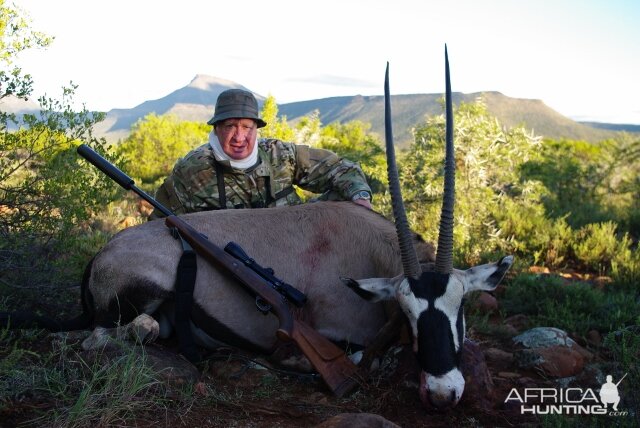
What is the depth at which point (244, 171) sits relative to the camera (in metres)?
5.43

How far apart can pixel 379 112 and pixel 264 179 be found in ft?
200

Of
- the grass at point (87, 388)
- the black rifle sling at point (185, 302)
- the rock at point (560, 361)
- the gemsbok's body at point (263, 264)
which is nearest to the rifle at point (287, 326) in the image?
Result: the black rifle sling at point (185, 302)

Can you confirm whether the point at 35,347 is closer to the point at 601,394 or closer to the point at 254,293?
the point at 254,293

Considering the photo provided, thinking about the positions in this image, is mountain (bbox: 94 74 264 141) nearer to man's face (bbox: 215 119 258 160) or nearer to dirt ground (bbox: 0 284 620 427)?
man's face (bbox: 215 119 258 160)

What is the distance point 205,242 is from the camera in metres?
4.16

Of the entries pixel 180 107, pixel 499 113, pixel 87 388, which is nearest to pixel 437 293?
pixel 87 388

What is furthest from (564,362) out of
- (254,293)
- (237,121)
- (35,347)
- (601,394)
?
(35,347)

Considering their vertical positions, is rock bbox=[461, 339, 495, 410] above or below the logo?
above

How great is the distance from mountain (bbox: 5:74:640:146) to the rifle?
1701 inches

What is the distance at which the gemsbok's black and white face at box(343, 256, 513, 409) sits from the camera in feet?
10.7

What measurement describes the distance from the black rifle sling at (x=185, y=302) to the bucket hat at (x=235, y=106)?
5.04 ft

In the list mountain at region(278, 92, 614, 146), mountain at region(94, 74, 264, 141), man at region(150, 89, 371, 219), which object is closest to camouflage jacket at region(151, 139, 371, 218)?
man at region(150, 89, 371, 219)

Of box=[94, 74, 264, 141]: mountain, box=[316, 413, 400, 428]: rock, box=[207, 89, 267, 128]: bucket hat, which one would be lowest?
box=[316, 413, 400, 428]: rock

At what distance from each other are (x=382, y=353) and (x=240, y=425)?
1.14 metres
